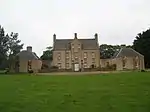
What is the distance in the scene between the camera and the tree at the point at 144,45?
7962 cm

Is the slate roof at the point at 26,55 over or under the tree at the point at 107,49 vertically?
under

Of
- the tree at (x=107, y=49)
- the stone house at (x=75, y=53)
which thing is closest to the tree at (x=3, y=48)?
the stone house at (x=75, y=53)

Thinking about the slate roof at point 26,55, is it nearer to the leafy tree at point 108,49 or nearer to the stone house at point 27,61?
the stone house at point 27,61

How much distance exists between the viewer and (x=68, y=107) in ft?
36.9

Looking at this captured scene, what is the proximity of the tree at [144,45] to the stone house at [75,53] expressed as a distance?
11277 mm

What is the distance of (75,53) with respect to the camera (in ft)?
282

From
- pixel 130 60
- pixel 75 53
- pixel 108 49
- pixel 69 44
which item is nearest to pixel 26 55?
pixel 69 44

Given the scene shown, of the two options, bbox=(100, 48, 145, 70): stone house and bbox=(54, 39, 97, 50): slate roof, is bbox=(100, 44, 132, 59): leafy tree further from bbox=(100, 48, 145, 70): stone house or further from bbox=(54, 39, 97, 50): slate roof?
bbox=(100, 48, 145, 70): stone house

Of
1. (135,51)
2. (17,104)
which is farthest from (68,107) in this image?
(135,51)

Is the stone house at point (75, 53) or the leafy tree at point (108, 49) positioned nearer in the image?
the stone house at point (75, 53)

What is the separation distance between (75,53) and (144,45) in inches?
765

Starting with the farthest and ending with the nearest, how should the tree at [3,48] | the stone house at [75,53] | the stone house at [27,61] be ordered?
1. the stone house at [75,53]
2. the tree at [3,48]
3. the stone house at [27,61]

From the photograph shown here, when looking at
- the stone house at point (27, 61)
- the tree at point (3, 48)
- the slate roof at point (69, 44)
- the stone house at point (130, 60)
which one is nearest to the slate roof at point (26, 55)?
the stone house at point (27, 61)

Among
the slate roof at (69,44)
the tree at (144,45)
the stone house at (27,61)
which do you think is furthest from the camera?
the slate roof at (69,44)
